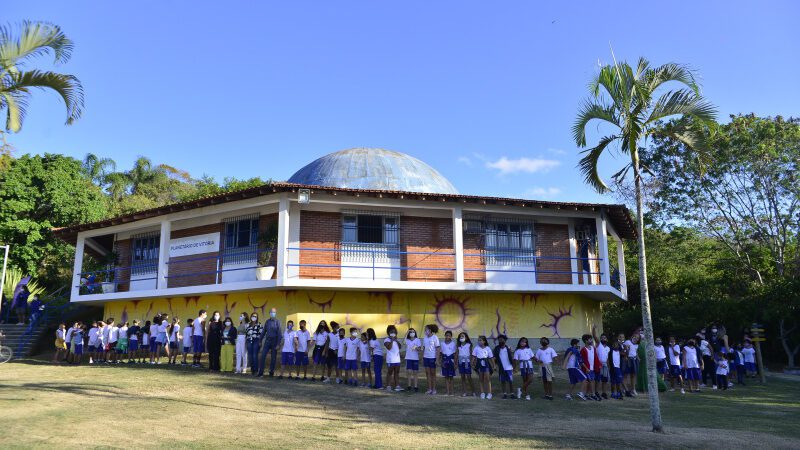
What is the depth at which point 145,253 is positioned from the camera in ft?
73.4

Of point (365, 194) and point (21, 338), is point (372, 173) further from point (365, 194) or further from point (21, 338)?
point (21, 338)

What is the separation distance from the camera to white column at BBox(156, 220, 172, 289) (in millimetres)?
20250

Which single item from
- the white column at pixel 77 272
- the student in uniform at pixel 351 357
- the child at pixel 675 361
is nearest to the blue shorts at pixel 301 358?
the student in uniform at pixel 351 357

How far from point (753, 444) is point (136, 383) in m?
11.9

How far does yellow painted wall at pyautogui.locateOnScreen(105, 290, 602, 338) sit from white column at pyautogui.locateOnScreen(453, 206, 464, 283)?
38.9 inches

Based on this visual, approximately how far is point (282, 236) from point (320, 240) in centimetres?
162

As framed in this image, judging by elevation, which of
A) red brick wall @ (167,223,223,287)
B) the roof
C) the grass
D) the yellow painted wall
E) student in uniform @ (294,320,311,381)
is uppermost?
the roof

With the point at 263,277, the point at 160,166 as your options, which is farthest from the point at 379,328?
the point at 160,166

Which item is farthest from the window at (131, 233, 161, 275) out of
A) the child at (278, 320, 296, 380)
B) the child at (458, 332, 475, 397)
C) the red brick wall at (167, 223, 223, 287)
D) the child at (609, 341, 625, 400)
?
the child at (609, 341, 625, 400)

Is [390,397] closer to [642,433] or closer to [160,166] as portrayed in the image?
[642,433]

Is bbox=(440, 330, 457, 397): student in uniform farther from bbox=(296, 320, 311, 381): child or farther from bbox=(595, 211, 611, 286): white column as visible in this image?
bbox=(595, 211, 611, 286): white column

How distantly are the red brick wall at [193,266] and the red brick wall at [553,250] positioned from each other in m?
10.5

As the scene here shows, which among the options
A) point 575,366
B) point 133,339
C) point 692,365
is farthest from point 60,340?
point 692,365

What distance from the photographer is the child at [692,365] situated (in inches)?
634
